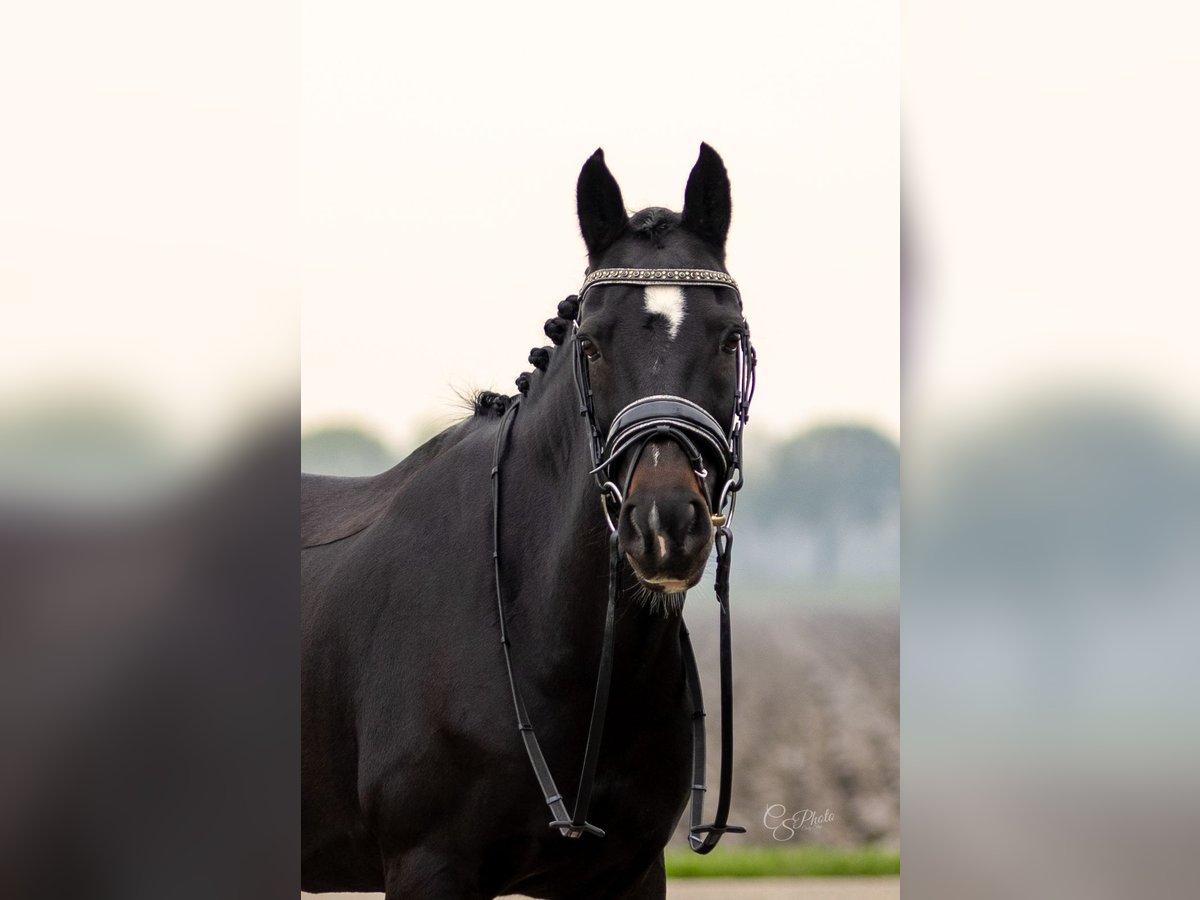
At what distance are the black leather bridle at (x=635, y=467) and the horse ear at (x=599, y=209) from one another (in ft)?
0.39

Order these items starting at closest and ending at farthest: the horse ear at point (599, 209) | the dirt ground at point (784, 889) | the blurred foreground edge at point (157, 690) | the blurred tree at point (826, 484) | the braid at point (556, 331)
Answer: the blurred foreground edge at point (157, 690) < the horse ear at point (599, 209) < the braid at point (556, 331) < the dirt ground at point (784, 889) < the blurred tree at point (826, 484)

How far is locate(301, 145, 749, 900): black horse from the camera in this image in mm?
2328

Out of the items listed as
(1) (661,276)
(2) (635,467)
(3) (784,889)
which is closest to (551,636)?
(2) (635,467)

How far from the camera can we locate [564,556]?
2562 millimetres

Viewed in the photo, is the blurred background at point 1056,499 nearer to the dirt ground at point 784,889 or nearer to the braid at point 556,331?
the braid at point 556,331

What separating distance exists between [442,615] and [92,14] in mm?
1802

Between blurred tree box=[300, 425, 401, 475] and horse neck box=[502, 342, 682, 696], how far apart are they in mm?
2145

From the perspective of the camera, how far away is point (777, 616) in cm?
486

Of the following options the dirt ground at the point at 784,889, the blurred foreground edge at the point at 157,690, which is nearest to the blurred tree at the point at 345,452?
the dirt ground at the point at 784,889

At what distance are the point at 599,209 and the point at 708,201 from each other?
9.5 inches

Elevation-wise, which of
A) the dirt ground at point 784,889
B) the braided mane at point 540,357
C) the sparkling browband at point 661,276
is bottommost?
the dirt ground at point 784,889

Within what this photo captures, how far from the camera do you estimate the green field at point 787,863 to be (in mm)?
4836

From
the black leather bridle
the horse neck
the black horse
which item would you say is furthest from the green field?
the horse neck

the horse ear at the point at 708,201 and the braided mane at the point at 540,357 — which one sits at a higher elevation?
the horse ear at the point at 708,201
